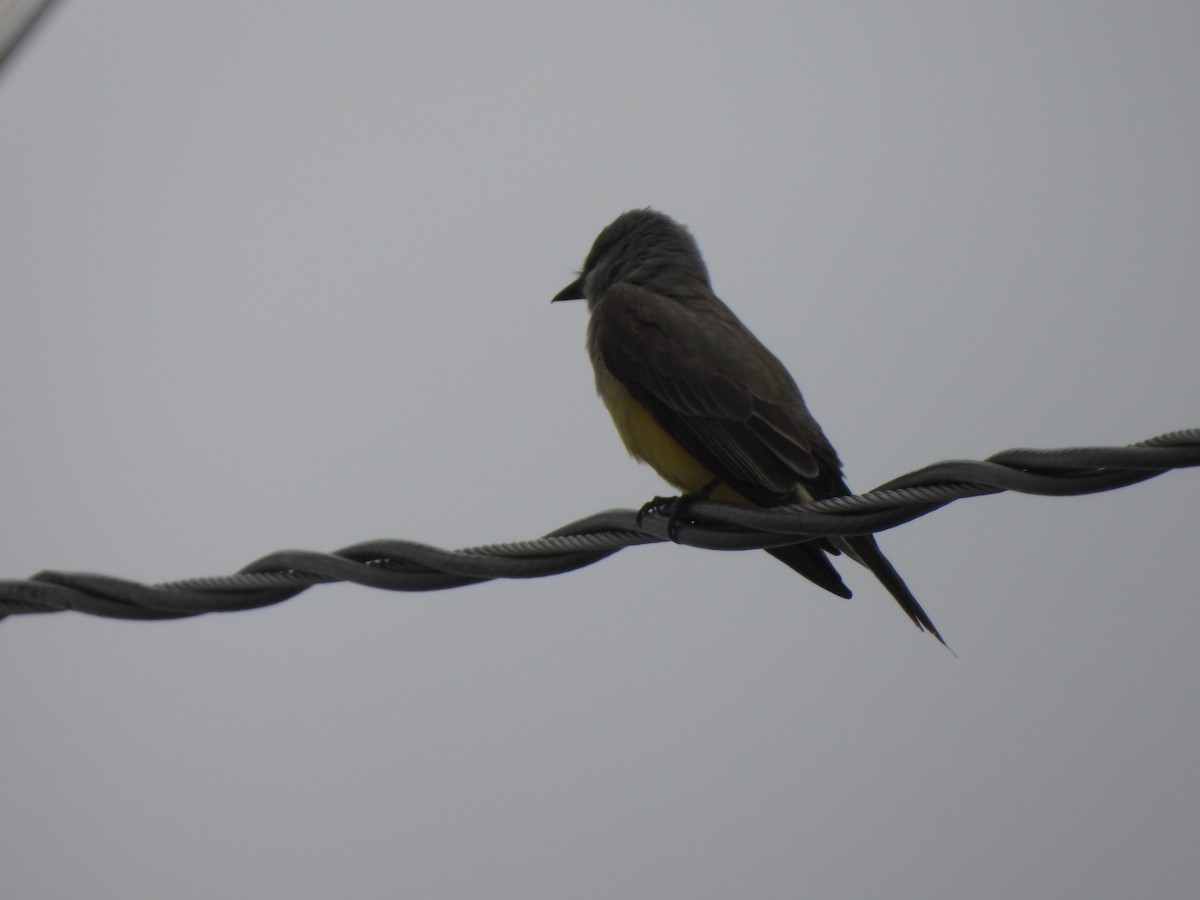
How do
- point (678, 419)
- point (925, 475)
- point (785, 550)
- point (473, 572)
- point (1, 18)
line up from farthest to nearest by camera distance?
point (1, 18) < point (678, 419) < point (785, 550) < point (473, 572) < point (925, 475)

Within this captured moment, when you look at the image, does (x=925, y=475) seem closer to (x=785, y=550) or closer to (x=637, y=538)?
(x=637, y=538)

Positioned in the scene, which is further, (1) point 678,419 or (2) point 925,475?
(1) point 678,419

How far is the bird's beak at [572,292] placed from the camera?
7.18 m

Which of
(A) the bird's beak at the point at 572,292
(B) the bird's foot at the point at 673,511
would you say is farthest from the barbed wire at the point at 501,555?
(A) the bird's beak at the point at 572,292

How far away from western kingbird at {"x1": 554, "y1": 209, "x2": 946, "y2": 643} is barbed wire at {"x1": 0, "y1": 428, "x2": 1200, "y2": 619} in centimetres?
71

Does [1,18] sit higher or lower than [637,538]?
higher

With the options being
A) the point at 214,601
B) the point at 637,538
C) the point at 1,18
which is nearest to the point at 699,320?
the point at 637,538

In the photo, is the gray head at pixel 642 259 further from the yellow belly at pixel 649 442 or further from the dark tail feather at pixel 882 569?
the dark tail feather at pixel 882 569

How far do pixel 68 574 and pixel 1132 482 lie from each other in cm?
271

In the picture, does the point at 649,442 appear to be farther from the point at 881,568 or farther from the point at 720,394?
the point at 881,568

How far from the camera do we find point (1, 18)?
200 inches

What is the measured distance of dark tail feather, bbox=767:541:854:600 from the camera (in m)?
4.37

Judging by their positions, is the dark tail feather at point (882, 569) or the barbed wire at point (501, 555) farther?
the dark tail feather at point (882, 569)

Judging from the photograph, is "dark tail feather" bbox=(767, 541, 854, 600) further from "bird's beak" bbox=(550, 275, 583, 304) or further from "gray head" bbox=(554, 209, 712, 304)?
"bird's beak" bbox=(550, 275, 583, 304)
